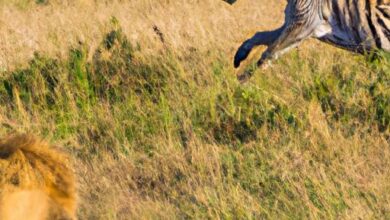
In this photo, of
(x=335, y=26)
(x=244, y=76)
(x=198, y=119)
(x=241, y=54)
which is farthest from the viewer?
(x=241, y=54)

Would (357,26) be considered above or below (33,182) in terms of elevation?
below

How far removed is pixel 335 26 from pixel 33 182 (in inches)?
172

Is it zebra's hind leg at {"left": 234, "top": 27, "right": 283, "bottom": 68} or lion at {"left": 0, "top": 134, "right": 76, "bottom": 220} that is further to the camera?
zebra's hind leg at {"left": 234, "top": 27, "right": 283, "bottom": 68}

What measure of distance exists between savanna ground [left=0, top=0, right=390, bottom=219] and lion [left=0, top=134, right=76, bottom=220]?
1.68 m

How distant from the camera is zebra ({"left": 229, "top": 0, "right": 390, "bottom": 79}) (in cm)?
728

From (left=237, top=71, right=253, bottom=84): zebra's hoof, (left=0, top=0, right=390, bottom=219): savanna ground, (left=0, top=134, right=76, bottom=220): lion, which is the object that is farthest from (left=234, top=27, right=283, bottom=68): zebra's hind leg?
(left=0, top=134, right=76, bottom=220): lion

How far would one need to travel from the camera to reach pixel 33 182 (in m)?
3.48

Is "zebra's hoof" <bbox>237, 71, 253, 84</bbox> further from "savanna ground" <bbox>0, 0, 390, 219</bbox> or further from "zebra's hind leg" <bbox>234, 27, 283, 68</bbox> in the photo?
"zebra's hind leg" <bbox>234, 27, 283, 68</bbox>

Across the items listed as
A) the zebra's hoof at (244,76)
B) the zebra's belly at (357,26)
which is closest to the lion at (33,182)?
the zebra's hoof at (244,76)

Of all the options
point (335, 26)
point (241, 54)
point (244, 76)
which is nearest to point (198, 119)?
point (244, 76)

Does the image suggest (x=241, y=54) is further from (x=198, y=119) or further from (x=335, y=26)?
(x=198, y=119)

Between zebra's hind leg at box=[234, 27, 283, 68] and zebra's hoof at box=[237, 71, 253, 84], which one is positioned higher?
zebra's hind leg at box=[234, 27, 283, 68]

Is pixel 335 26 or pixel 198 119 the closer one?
pixel 198 119

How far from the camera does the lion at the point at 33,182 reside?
3395 millimetres
